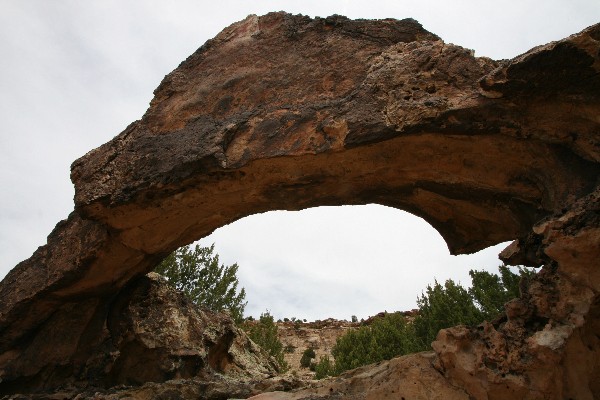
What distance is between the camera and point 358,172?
4.38 meters

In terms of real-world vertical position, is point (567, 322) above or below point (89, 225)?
below

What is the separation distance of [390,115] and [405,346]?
32.8ft

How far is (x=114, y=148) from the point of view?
202 inches

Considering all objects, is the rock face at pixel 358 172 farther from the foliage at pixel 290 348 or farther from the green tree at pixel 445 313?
the foliage at pixel 290 348

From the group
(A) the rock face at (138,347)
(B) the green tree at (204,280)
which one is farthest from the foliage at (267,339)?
(A) the rock face at (138,347)

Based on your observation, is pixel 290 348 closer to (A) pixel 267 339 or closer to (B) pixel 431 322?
(A) pixel 267 339

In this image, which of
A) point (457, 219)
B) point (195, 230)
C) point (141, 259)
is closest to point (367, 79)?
point (457, 219)

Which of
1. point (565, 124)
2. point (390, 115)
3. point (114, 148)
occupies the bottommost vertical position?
point (565, 124)

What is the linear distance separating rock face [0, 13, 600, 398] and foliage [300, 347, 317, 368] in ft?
42.2

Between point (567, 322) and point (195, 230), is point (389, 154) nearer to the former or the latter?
point (567, 322)

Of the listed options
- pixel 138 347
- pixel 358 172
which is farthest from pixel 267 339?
pixel 358 172

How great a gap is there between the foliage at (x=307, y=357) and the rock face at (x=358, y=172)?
12856 millimetres

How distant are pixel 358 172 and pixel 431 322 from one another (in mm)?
10262

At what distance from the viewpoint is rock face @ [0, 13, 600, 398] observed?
10.6 feet
